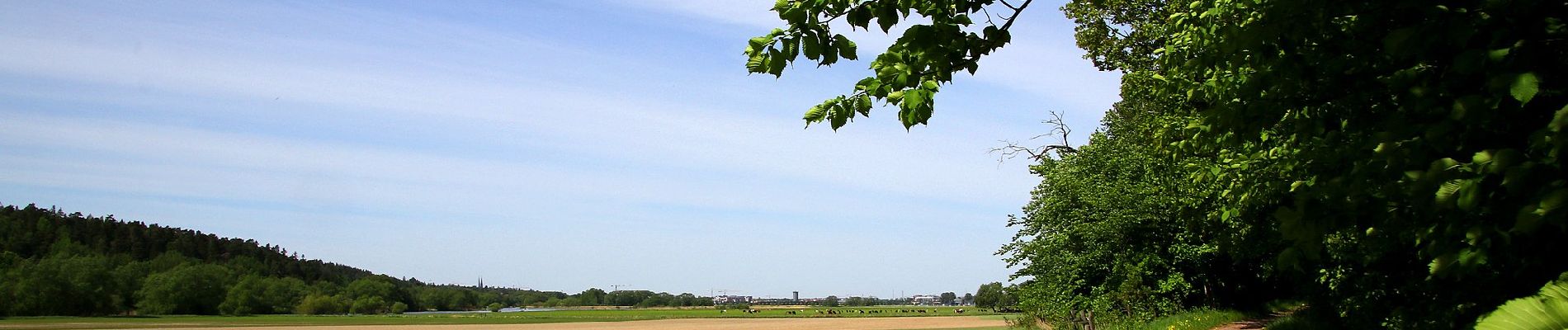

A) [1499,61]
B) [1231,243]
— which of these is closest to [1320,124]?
[1499,61]

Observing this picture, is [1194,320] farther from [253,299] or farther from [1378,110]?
[253,299]

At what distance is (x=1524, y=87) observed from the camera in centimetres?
512

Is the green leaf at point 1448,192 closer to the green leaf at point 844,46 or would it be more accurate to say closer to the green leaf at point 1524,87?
the green leaf at point 1524,87

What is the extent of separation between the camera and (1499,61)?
5512 mm

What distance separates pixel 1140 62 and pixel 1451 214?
21959 mm

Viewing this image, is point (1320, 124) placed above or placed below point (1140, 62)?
below

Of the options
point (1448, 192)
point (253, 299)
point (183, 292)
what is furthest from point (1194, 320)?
point (253, 299)

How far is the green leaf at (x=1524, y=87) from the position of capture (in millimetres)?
5074

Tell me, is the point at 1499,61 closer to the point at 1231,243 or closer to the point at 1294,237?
the point at 1294,237

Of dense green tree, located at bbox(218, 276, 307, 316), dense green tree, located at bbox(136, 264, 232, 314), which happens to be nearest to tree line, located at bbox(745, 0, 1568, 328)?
dense green tree, located at bbox(136, 264, 232, 314)

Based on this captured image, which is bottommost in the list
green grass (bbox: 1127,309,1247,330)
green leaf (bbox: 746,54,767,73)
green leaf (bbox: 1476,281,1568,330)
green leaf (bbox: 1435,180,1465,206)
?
green grass (bbox: 1127,309,1247,330)

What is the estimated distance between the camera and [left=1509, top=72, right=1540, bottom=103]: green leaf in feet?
16.6

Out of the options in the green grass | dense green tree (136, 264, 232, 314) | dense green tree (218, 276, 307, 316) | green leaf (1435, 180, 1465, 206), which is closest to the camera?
green leaf (1435, 180, 1465, 206)

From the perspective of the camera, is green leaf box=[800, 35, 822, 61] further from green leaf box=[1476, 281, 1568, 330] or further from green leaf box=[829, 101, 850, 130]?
green leaf box=[1476, 281, 1568, 330]
